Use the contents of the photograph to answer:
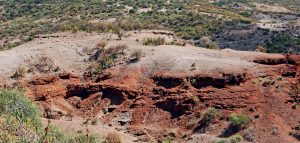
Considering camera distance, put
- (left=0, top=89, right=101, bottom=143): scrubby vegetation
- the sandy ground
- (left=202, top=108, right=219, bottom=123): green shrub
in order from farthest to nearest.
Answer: the sandy ground → (left=202, top=108, right=219, bottom=123): green shrub → (left=0, top=89, right=101, bottom=143): scrubby vegetation

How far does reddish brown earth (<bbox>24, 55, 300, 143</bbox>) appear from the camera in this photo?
31.0 m

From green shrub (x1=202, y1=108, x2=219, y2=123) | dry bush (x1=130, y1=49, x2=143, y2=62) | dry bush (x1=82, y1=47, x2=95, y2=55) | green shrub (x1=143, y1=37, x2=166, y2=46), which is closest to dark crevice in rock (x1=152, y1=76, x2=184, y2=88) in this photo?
dry bush (x1=130, y1=49, x2=143, y2=62)

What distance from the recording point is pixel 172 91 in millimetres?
34031

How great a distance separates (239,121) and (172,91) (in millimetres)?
5723

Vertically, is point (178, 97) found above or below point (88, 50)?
above

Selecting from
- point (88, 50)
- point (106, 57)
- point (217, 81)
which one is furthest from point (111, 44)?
point (217, 81)

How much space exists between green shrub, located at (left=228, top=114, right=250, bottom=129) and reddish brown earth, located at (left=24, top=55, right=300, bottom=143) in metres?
Result: 0.50

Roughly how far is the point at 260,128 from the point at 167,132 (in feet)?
17.8

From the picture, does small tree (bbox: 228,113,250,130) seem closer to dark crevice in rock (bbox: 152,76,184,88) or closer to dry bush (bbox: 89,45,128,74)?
dark crevice in rock (bbox: 152,76,184,88)

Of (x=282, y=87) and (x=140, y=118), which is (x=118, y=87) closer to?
(x=140, y=118)

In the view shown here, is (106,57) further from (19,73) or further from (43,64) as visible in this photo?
(19,73)

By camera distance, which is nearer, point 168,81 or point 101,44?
point 168,81

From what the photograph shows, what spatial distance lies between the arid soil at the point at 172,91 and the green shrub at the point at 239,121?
388 millimetres

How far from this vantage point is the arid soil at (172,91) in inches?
1222
